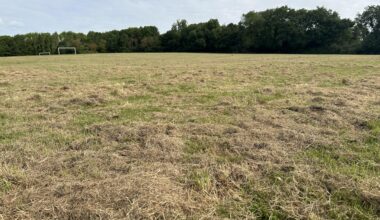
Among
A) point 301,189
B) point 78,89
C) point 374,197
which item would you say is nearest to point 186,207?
point 301,189

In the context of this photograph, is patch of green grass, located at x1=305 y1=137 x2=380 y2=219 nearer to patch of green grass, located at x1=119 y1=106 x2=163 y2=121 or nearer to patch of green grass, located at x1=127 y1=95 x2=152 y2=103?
patch of green grass, located at x1=119 y1=106 x2=163 y2=121

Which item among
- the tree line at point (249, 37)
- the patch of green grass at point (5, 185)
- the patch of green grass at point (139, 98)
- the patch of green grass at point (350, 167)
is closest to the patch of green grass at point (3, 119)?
the patch of green grass at point (139, 98)

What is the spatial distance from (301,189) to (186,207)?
3.91 feet

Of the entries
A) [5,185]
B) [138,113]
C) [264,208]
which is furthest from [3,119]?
[264,208]

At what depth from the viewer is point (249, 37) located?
224 ft

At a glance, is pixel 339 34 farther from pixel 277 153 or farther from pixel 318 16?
pixel 277 153

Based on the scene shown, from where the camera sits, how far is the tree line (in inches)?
2440

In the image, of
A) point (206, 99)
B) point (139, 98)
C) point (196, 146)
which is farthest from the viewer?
point (139, 98)

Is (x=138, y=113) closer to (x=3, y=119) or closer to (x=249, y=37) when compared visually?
(x=3, y=119)

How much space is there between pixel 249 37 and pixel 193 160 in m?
67.4

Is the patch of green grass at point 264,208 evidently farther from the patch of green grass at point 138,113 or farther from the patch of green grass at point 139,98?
the patch of green grass at point 139,98

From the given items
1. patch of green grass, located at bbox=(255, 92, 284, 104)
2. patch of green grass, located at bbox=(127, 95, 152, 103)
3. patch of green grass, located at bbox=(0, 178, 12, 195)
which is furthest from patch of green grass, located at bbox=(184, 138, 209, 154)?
patch of green grass, located at bbox=(127, 95, 152, 103)

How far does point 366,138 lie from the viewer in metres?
4.70

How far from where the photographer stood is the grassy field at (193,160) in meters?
2.92
